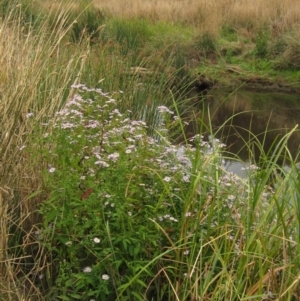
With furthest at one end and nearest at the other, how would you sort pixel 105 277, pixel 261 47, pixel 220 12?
1. pixel 220 12
2. pixel 261 47
3. pixel 105 277

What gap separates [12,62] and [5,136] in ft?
2.23

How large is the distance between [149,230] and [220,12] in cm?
1511

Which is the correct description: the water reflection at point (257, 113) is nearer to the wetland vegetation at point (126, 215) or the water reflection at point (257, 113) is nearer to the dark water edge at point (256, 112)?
the dark water edge at point (256, 112)

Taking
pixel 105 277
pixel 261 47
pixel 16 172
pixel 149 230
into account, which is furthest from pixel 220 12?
pixel 105 277

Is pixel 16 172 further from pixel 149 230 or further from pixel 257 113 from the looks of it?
pixel 257 113

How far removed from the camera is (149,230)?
254 centimetres

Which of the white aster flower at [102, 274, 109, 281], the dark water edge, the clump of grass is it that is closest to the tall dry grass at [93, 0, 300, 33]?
the dark water edge

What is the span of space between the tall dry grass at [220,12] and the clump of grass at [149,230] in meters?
Result: 13.0

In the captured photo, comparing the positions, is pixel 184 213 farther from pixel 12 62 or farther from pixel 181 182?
pixel 12 62

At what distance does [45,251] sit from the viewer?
2807 mm

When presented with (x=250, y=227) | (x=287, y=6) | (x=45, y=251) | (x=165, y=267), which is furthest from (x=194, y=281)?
(x=287, y=6)

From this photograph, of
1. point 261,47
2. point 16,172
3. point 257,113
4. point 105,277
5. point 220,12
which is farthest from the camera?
point 220,12

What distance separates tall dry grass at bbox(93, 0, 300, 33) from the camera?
1587cm

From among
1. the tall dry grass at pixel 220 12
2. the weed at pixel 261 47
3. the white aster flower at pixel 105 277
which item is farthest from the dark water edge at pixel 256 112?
the white aster flower at pixel 105 277
